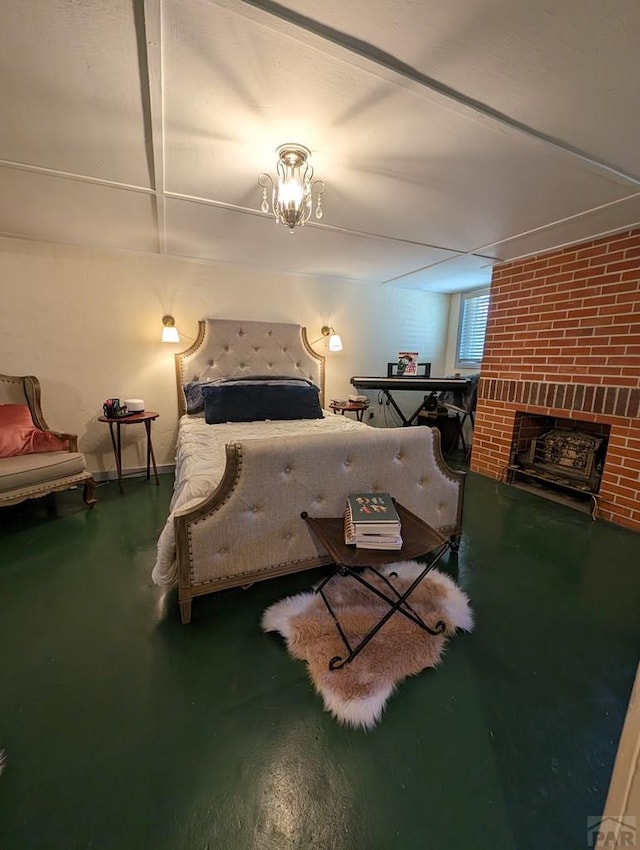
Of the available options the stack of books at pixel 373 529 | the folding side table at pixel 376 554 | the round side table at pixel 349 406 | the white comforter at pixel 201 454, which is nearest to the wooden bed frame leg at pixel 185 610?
the white comforter at pixel 201 454

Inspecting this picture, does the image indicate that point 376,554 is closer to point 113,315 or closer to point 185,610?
point 185,610

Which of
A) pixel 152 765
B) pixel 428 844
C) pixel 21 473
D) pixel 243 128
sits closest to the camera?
pixel 428 844

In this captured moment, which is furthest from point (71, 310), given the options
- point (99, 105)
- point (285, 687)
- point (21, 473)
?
point (285, 687)

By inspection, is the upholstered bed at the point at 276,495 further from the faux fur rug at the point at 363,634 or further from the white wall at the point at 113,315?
the white wall at the point at 113,315

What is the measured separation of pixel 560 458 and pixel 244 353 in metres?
3.17

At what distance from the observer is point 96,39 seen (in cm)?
103

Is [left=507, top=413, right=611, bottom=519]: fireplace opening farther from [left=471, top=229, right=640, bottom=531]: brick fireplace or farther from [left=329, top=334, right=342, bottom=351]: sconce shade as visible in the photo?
[left=329, top=334, right=342, bottom=351]: sconce shade

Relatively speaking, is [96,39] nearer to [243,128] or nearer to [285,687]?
[243,128]

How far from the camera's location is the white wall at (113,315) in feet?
9.04

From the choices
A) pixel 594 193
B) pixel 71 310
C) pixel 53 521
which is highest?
pixel 594 193

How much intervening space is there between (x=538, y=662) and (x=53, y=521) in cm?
301

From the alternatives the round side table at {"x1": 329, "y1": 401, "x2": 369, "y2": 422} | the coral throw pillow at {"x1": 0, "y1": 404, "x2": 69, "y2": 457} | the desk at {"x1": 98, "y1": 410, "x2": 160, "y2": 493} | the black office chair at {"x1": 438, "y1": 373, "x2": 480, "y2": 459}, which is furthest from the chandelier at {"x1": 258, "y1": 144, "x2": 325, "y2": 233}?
the black office chair at {"x1": 438, "y1": 373, "x2": 480, "y2": 459}

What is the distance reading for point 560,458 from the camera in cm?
302

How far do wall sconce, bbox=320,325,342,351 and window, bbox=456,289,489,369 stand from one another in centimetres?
182
